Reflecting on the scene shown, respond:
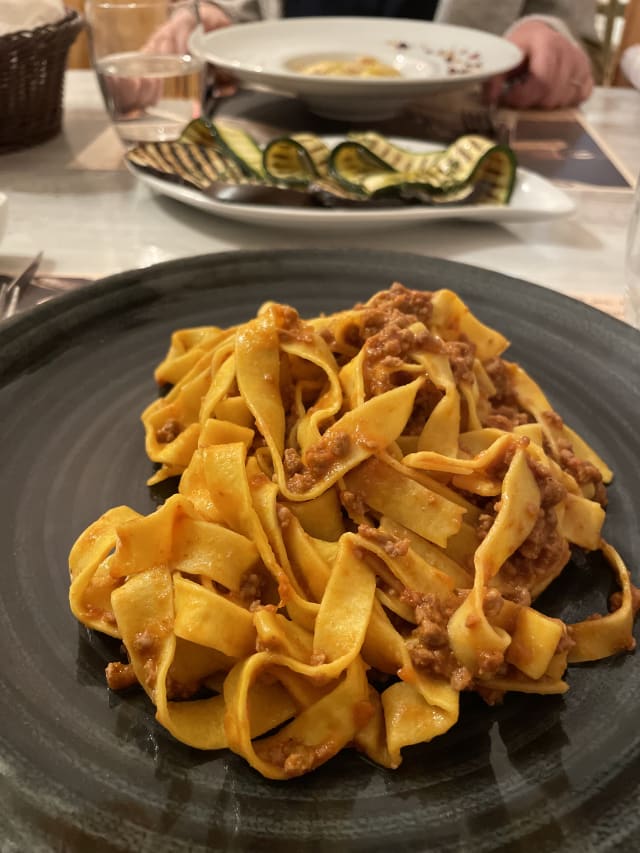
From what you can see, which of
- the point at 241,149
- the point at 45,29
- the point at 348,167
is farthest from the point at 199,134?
→ the point at 45,29

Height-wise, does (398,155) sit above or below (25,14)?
below

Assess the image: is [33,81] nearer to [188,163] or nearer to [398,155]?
[188,163]

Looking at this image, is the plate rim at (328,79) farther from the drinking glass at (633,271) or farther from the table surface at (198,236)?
the drinking glass at (633,271)

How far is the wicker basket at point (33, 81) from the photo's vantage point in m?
3.41

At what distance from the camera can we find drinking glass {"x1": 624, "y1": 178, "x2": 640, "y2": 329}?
93.3 inches

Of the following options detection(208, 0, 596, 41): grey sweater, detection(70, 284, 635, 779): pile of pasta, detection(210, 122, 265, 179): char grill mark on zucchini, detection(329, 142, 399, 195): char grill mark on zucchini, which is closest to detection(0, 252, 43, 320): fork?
detection(70, 284, 635, 779): pile of pasta

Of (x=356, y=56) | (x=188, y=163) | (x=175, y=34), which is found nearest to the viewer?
(x=188, y=163)

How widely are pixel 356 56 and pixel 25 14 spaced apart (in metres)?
2.08

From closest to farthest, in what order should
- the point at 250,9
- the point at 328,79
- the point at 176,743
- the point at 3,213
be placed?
the point at 176,743 → the point at 3,213 → the point at 328,79 → the point at 250,9

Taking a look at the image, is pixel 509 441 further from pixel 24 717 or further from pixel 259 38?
pixel 259 38

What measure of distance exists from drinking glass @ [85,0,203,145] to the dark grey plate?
6.80ft

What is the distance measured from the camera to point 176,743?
123 cm

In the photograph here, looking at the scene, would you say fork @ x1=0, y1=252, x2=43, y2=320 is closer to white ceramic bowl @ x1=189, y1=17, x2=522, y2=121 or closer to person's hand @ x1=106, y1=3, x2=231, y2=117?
person's hand @ x1=106, y1=3, x2=231, y2=117

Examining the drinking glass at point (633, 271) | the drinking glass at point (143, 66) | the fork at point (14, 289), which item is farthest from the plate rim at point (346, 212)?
the drinking glass at point (143, 66)
